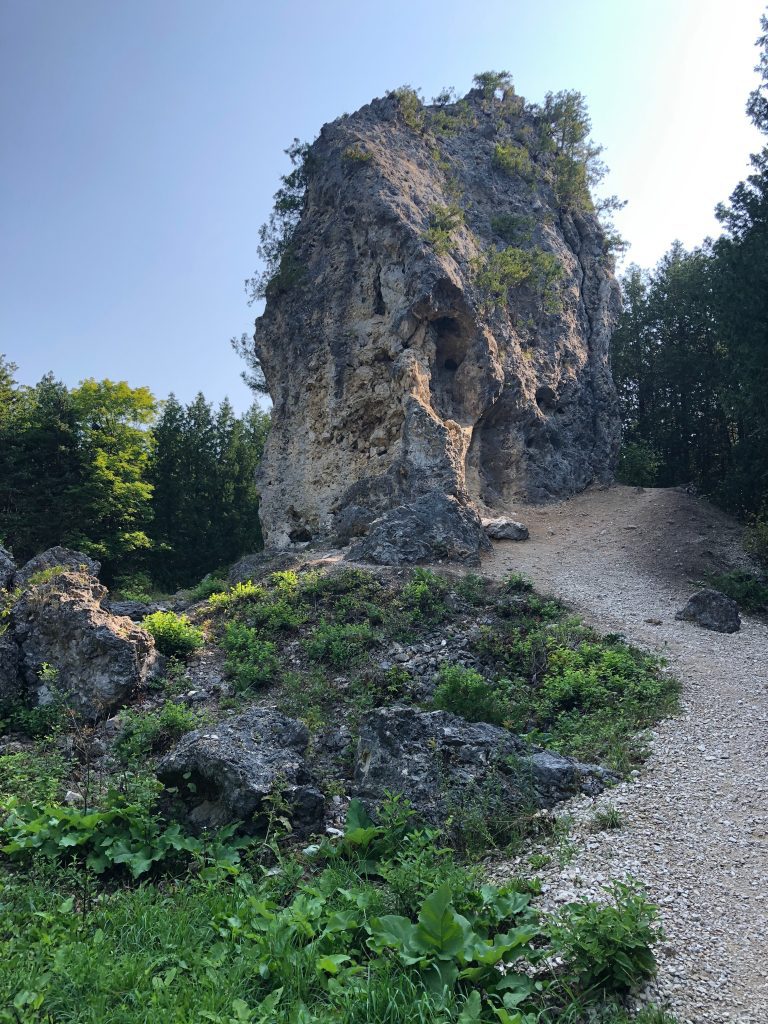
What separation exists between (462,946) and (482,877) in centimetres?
129

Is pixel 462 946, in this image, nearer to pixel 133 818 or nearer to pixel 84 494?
pixel 133 818

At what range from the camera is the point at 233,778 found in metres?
6.02

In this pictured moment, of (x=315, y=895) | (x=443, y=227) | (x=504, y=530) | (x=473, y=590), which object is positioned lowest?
(x=315, y=895)

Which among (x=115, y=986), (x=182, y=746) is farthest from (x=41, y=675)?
(x=115, y=986)

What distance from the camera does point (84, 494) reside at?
81.3 feet

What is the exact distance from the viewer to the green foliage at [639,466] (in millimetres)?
26156

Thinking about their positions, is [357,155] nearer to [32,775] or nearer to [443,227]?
[443,227]

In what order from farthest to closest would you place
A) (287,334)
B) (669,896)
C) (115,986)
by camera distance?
(287,334) < (669,896) < (115,986)

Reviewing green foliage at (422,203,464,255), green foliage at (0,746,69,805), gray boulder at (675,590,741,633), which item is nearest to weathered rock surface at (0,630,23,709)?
green foliage at (0,746,69,805)

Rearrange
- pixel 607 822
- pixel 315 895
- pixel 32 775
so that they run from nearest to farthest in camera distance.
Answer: pixel 315 895 < pixel 607 822 < pixel 32 775

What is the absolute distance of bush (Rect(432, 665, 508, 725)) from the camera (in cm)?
799

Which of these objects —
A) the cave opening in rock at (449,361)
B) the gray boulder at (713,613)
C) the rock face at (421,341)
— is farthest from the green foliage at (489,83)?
the gray boulder at (713,613)

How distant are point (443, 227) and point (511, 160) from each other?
9409mm

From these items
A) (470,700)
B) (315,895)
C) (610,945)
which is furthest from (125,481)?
(610,945)
